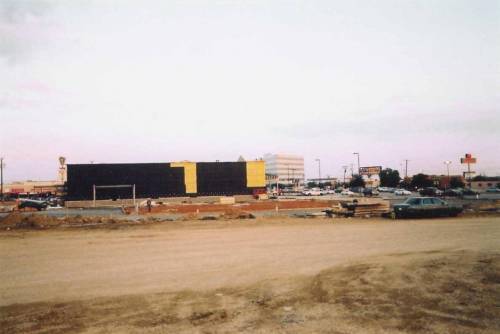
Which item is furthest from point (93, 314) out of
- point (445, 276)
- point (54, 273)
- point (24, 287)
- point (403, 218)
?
point (403, 218)

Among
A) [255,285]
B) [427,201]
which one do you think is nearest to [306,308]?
[255,285]

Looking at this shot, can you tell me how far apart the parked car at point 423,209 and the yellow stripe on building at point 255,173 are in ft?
136

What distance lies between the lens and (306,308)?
7918 millimetres

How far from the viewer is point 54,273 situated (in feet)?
38.1

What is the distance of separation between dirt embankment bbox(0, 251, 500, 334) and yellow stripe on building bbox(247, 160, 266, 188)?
57.9 metres

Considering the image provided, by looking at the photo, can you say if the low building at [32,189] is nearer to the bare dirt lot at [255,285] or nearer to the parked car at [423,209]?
the parked car at [423,209]

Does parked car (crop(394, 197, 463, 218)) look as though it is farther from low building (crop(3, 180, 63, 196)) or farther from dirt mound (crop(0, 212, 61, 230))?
low building (crop(3, 180, 63, 196))

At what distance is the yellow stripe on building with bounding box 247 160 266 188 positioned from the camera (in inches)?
2704

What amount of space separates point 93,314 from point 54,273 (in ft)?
15.5

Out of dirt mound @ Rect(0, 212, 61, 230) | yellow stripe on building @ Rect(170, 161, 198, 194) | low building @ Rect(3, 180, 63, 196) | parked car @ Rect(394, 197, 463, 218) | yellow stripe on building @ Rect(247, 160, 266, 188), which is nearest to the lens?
dirt mound @ Rect(0, 212, 61, 230)

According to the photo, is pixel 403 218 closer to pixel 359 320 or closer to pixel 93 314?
pixel 359 320

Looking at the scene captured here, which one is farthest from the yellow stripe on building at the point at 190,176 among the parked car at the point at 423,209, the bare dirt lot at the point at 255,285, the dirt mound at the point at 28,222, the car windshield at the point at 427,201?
the bare dirt lot at the point at 255,285

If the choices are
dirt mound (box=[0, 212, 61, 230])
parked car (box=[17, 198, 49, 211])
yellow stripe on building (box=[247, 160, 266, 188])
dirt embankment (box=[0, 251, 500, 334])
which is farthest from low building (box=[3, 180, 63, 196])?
dirt embankment (box=[0, 251, 500, 334])

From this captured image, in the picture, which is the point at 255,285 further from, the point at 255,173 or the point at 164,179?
the point at 255,173
